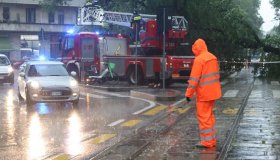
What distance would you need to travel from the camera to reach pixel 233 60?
36.9 m

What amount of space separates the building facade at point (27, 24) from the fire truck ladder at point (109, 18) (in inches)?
1383

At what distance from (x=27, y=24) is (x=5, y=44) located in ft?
13.5

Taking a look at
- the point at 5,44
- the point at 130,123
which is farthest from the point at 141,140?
the point at 5,44

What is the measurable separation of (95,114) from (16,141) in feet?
15.4

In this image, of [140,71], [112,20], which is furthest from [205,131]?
[112,20]

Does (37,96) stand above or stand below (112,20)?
below

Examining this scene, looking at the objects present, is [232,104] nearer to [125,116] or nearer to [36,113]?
[125,116]

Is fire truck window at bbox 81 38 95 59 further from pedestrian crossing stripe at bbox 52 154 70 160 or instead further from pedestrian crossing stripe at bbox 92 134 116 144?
pedestrian crossing stripe at bbox 52 154 70 160

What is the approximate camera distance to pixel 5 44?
68.5 meters

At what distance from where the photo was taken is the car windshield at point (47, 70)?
1758 centimetres

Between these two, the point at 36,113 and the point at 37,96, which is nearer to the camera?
the point at 36,113

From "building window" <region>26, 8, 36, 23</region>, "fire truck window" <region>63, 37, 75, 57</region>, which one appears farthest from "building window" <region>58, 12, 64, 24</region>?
"fire truck window" <region>63, 37, 75, 57</region>

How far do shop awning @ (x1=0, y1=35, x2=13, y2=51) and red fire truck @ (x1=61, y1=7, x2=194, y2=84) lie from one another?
1623 inches

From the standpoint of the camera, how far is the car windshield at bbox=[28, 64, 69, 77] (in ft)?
57.7
